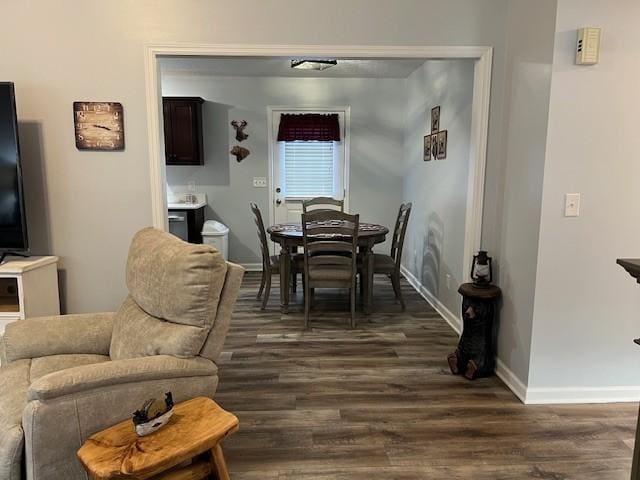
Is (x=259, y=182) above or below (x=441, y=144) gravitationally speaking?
below

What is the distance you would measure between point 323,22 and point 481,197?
1.58 meters

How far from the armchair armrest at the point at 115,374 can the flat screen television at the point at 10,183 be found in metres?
1.53

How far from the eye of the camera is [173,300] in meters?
1.85

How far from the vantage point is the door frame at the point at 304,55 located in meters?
2.88

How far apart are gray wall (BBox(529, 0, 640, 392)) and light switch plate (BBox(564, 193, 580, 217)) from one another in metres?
0.03

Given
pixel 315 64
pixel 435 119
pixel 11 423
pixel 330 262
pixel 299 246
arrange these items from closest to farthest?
pixel 11 423 < pixel 330 262 < pixel 299 246 < pixel 435 119 < pixel 315 64

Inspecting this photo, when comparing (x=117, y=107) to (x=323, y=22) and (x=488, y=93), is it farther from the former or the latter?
(x=488, y=93)

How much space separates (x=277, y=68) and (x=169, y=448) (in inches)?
185

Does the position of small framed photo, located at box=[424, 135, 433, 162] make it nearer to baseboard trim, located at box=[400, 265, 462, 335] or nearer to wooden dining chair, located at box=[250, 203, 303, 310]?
baseboard trim, located at box=[400, 265, 462, 335]

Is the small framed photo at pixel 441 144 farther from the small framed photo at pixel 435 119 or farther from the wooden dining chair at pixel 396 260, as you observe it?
the wooden dining chair at pixel 396 260

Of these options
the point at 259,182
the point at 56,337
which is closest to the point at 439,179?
the point at 259,182

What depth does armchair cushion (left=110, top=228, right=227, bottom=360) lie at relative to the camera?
1.80 m

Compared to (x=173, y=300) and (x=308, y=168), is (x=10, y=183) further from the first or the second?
(x=308, y=168)

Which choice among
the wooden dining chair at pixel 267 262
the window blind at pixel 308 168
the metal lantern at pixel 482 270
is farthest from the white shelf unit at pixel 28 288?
the window blind at pixel 308 168
